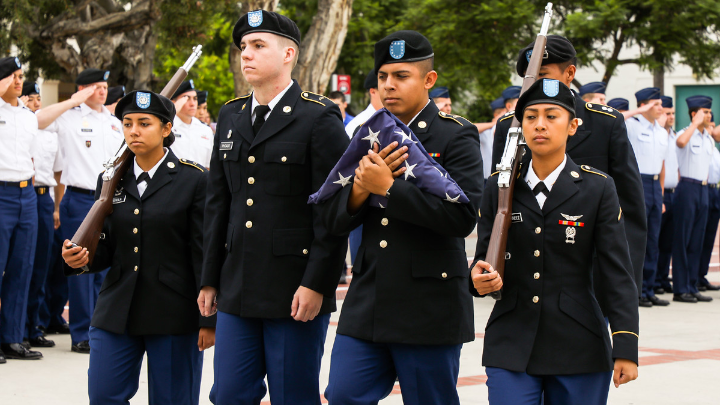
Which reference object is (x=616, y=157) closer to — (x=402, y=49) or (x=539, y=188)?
(x=539, y=188)

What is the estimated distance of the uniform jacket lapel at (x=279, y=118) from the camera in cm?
437

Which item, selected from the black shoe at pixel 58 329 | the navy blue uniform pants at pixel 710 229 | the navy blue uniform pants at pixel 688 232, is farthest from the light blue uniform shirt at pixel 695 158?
the black shoe at pixel 58 329

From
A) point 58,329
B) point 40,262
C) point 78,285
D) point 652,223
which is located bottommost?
point 58,329

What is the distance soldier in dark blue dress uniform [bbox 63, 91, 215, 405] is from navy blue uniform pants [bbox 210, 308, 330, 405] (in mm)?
354

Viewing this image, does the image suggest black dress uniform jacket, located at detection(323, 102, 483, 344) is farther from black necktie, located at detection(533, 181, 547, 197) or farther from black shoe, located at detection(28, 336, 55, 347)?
black shoe, located at detection(28, 336, 55, 347)

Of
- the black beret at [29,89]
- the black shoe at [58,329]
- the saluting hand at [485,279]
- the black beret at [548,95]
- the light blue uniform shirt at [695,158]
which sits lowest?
the black shoe at [58,329]

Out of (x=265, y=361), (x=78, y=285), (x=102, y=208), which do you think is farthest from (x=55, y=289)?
(x=265, y=361)

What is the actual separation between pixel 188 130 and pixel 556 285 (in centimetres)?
652

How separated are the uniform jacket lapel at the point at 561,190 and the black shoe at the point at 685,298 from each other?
8.21 metres

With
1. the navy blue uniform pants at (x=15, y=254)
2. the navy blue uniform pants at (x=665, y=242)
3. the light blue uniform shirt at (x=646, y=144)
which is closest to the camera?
the navy blue uniform pants at (x=15, y=254)

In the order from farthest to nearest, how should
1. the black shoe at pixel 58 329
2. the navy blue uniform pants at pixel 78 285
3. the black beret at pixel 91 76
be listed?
the black shoe at pixel 58 329 < the black beret at pixel 91 76 < the navy blue uniform pants at pixel 78 285

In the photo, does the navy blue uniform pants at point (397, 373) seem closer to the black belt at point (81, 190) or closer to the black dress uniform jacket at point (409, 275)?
the black dress uniform jacket at point (409, 275)

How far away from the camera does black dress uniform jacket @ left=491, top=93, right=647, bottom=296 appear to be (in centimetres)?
479

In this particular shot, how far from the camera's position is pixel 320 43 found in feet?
51.6
